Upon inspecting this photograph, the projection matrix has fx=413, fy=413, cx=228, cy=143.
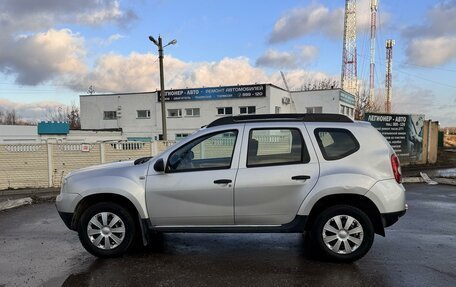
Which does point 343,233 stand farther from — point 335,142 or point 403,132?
point 403,132

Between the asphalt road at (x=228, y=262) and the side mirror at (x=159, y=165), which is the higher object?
the side mirror at (x=159, y=165)

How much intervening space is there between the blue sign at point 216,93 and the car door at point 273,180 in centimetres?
3093

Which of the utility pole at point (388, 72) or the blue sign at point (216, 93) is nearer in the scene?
the blue sign at point (216, 93)

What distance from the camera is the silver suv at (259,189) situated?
17.1 feet

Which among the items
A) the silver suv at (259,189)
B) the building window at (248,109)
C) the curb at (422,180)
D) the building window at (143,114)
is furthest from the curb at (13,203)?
the building window at (143,114)

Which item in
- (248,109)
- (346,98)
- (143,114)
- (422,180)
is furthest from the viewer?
(143,114)

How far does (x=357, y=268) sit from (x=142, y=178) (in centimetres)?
293

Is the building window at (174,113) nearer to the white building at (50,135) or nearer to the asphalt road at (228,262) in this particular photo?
the white building at (50,135)

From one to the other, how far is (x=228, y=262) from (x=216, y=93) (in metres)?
33.4

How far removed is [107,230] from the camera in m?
5.51

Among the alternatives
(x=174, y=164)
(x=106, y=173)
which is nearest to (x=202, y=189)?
(x=174, y=164)

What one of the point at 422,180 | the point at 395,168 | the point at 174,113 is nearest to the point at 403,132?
the point at 422,180

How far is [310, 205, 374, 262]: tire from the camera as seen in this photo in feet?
17.1

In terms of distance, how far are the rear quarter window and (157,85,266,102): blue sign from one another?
30814 millimetres
